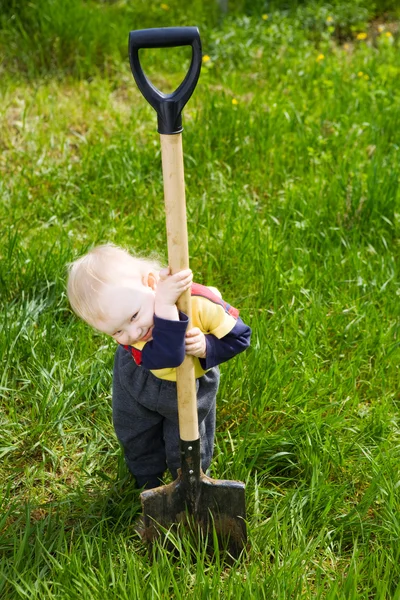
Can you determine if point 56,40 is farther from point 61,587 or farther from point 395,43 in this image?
point 61,587

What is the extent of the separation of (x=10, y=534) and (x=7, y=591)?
0.20m

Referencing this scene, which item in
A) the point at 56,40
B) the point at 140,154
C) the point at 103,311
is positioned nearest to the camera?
the point at 103,311

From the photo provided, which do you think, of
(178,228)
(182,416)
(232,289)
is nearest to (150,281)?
(178,228)

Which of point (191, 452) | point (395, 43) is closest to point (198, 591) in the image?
point (191, 452)

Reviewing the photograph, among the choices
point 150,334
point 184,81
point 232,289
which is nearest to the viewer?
point 184,81

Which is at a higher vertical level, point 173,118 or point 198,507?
point 173,118

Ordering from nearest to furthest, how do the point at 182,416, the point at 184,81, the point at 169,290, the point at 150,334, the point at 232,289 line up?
the point at 184,81, the point at 169,290, the point at 150,334, the point at 182,416, the point at 232,289

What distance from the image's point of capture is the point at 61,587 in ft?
6.75

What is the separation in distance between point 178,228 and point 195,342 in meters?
0.30

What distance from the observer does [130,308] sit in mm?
1902

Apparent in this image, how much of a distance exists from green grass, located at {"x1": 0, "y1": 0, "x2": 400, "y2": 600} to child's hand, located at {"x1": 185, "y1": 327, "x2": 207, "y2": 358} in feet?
1.89

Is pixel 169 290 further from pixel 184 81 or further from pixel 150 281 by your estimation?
pixel 184 81

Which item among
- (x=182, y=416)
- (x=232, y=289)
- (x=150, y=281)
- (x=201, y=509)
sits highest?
(x=150, y=281)

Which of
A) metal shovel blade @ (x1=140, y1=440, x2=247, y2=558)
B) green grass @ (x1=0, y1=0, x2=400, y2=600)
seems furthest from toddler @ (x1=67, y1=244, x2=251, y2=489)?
green grass @ (x1=0, y1=0, x2=400, y2=600)
